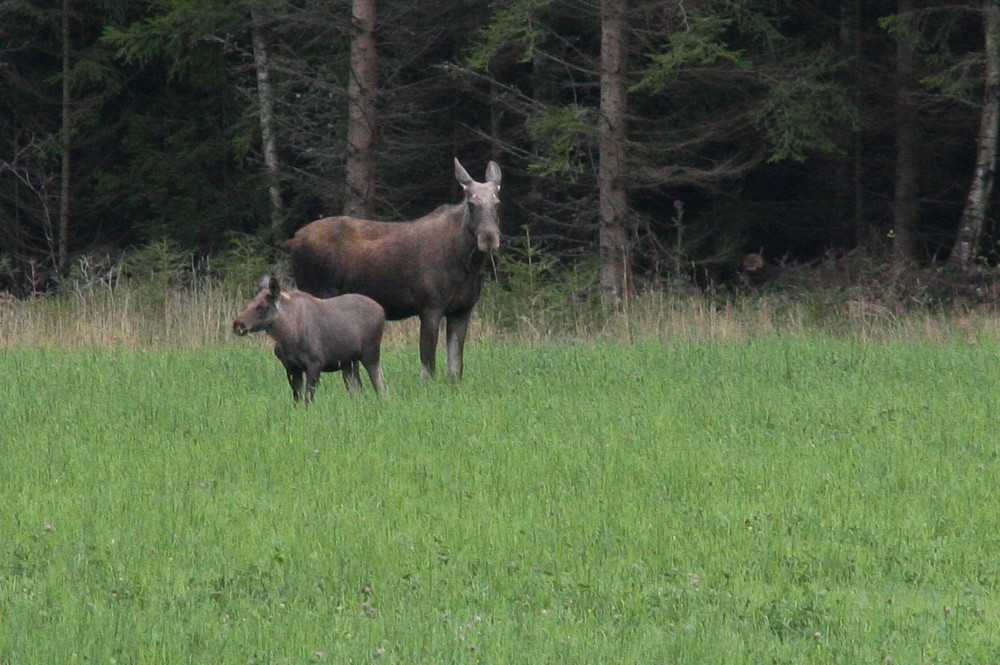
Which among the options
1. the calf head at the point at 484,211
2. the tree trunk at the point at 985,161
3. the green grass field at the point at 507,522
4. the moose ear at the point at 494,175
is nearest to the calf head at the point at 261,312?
the green grass field at the point at 507,522

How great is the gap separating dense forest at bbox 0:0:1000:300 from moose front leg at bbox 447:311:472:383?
505cm

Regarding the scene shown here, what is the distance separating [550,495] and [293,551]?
6.25 feet

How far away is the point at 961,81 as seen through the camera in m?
21.5

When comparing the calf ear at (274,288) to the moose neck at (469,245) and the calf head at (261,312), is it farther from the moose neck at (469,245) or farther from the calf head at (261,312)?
the moose neck at (469,245)

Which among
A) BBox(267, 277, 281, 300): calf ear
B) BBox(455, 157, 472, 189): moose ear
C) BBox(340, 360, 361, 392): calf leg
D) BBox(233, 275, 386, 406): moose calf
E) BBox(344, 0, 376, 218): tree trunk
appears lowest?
BBox(340, 360, 361, 392): calf leg

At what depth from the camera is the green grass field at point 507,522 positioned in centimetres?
641

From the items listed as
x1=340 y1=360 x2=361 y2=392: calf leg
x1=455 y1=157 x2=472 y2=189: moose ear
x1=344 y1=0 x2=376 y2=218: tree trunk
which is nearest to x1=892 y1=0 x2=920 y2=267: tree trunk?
x1=344 y1=0 x2=376 y2=218: tree trunk

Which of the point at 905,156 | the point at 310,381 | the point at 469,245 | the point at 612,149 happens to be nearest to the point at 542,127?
the point at 612,149

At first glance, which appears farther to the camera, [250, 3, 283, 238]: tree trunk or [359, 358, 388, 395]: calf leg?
[250, 3, 283, 238]: tree trunk

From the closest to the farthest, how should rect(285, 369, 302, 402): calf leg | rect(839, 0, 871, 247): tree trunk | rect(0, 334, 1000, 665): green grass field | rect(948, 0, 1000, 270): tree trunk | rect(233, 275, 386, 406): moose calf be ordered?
rect(0, 334, 1000, 665): green grass field
rect(233, 275, 386, 406): moose calf
rect(285, 369, 302, 402): calf leg
rect(948, 0, 1000, 270): tree trunk
rect(839, 0, 871, 247): tree trunk

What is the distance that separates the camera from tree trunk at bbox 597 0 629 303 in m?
22.1

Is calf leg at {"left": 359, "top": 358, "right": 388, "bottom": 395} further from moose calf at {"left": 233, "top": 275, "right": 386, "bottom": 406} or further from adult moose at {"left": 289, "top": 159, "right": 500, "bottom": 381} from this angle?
adult moose at {"left": 289, "top": 159, "right": 500, "bottom": 381}

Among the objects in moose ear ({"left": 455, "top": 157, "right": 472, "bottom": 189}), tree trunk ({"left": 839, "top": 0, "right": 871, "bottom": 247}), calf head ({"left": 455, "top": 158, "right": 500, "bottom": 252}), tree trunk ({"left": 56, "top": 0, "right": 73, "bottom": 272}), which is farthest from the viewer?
tree trunk ({"left": 56, "top": 0, "right": 73, "bottom": 272})

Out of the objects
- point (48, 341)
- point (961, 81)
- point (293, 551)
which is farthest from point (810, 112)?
point (293, 551)
